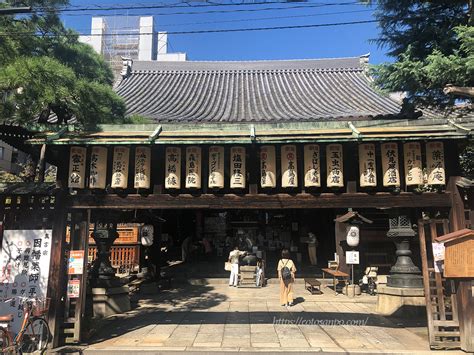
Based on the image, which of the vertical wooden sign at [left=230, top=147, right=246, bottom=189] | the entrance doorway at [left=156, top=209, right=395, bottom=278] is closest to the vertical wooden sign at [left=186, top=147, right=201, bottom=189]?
the vertical wooden sign at [left=230, top=147, right=246, bottom=189]

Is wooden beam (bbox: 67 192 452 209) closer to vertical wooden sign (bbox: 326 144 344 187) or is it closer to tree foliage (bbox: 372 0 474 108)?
vertical wooden sign (bbox: 326 144 344 187)

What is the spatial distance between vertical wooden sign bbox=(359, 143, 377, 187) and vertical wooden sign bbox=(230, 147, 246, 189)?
248 cm

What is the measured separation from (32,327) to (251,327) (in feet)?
16.2

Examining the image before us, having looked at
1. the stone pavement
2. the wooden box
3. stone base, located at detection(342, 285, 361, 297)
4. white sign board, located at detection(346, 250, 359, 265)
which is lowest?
the stone pavement

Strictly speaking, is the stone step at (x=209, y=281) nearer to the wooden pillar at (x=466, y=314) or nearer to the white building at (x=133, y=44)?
the wooden pillar at (x=466, y=314)

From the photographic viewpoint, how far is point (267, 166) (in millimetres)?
8211

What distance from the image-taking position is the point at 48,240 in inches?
326

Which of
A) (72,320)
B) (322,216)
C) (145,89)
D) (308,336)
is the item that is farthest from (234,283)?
(145,89)

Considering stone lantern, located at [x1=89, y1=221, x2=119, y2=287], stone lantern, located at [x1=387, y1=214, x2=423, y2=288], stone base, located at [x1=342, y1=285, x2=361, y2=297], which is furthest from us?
stone base, located at [x1=342, y1=285, x2=361, y2=297]

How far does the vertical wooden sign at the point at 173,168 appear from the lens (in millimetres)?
8156

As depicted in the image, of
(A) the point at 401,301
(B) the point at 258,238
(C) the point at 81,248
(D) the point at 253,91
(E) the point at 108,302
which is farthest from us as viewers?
(B) the point at 258,238

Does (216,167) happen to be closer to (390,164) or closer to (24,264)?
(390,164)

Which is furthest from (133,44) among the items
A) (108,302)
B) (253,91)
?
(108,302)

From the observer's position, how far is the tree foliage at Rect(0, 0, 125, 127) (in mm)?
7465
